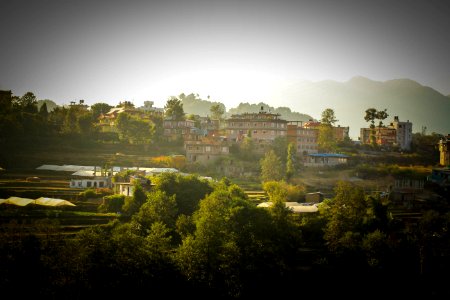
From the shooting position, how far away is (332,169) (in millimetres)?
63062

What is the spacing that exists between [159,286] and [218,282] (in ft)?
13.4

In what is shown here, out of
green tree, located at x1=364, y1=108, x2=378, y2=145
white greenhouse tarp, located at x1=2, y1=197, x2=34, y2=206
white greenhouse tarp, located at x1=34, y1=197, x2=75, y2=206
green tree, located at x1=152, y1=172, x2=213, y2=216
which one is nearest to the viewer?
white greenhouse tarp, located at x1=2, y1=197, x2=34, y2=206

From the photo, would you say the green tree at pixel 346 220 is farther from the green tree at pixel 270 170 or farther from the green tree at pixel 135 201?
the green tree at pixel 135 201

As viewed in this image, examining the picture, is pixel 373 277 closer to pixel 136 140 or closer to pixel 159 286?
pixel 159 286

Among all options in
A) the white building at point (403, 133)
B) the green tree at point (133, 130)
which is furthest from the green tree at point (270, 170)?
the white building at point (403, 133)

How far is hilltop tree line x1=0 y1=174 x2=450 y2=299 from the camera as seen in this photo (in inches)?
1030

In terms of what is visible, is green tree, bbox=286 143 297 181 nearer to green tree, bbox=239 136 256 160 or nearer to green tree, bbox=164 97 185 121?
green tree, bbox=239 136 256 160

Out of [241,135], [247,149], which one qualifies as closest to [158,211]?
[247,149]

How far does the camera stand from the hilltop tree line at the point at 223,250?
85.8ft

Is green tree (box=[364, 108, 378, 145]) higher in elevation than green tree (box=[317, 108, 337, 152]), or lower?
higher

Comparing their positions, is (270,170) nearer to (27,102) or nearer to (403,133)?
(403,133)

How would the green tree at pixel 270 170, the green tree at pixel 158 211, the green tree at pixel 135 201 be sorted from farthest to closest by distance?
the green tree at pixel 270 170
the green tree at pixel 135 201
the green tree at pixel 158 211

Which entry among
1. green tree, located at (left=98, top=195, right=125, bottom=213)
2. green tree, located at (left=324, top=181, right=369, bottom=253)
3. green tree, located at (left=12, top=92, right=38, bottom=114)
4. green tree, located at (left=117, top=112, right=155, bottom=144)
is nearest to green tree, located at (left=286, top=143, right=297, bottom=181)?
green tree, located at (left=324, top=181, right=369, bottom=253)

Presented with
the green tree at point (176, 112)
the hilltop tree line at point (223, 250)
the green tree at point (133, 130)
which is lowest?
the hilltop tree line at point (223, 250)
